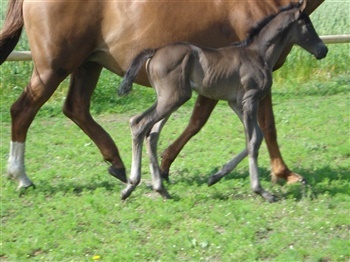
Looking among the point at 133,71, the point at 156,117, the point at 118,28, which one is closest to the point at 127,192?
the point at 156,117

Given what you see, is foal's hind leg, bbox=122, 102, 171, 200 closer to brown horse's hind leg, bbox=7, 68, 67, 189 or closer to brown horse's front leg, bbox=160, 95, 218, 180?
brown horse's front leg, bbox=160, 95, 218, 180

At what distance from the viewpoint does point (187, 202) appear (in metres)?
6.74

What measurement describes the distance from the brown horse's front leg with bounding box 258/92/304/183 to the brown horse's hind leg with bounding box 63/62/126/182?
1.41 m

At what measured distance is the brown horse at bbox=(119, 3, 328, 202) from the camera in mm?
Answer: 6594

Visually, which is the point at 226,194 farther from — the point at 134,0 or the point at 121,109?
the point at 121,109

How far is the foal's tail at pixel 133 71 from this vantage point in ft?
21.5

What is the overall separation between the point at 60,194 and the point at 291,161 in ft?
8.04

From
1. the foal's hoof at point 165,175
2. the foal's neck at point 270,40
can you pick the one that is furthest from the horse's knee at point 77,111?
the foal's neck at point 270,40

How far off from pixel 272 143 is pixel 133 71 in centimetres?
164

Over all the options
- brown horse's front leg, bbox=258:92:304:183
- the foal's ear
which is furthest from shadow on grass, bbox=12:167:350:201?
the foal's ear

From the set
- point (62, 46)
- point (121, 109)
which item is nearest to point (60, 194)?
point (62, 46)

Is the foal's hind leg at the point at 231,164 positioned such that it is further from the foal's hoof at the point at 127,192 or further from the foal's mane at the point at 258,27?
the foal's hoof at the point at 127,192

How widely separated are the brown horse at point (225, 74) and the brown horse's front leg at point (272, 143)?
56cm

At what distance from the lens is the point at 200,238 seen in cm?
604
